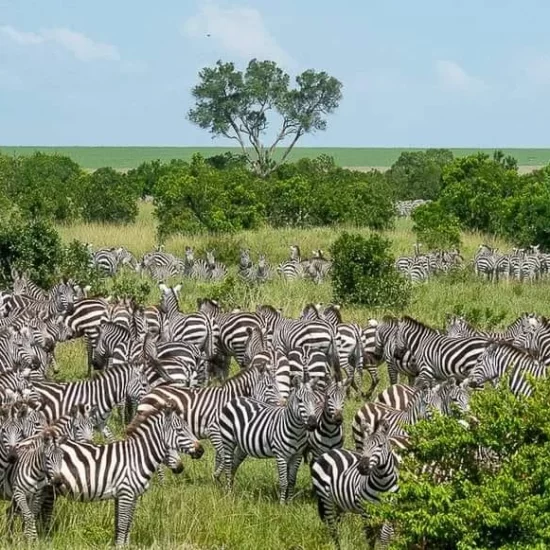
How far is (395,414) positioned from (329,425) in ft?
2.69

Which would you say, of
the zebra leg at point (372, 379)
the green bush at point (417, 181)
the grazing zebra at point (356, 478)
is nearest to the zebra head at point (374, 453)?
the grazing zebra at point (356, 478)

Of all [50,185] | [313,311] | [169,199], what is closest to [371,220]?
[169,199]

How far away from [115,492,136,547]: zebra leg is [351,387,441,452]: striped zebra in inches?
81.6

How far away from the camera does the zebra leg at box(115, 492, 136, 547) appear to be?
7938 millimetres

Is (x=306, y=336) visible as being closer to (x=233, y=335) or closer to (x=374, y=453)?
(x=233, y=335)

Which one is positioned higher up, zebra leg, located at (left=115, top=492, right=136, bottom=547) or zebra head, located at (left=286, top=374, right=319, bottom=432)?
zebra head, located at (left=286, top=374, right=319, bottom=432)

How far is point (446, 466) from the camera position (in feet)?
22.7

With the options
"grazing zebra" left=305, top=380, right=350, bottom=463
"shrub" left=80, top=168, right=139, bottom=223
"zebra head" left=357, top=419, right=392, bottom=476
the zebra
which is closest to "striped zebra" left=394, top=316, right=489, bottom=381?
"grazing zebra" left=305, top=380, right=350, bottom=463

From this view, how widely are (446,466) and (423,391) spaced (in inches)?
116

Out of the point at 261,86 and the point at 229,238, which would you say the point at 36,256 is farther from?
the point at 261,86

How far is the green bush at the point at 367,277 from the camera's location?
744 inches

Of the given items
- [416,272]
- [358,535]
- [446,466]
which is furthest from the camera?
[416,272]

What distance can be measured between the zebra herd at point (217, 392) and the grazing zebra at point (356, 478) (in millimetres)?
11

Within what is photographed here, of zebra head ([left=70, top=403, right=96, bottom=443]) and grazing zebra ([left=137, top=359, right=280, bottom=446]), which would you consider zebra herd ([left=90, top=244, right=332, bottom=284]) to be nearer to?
grazing zebra ([left=137, top=359, right=280, bottom=446])
